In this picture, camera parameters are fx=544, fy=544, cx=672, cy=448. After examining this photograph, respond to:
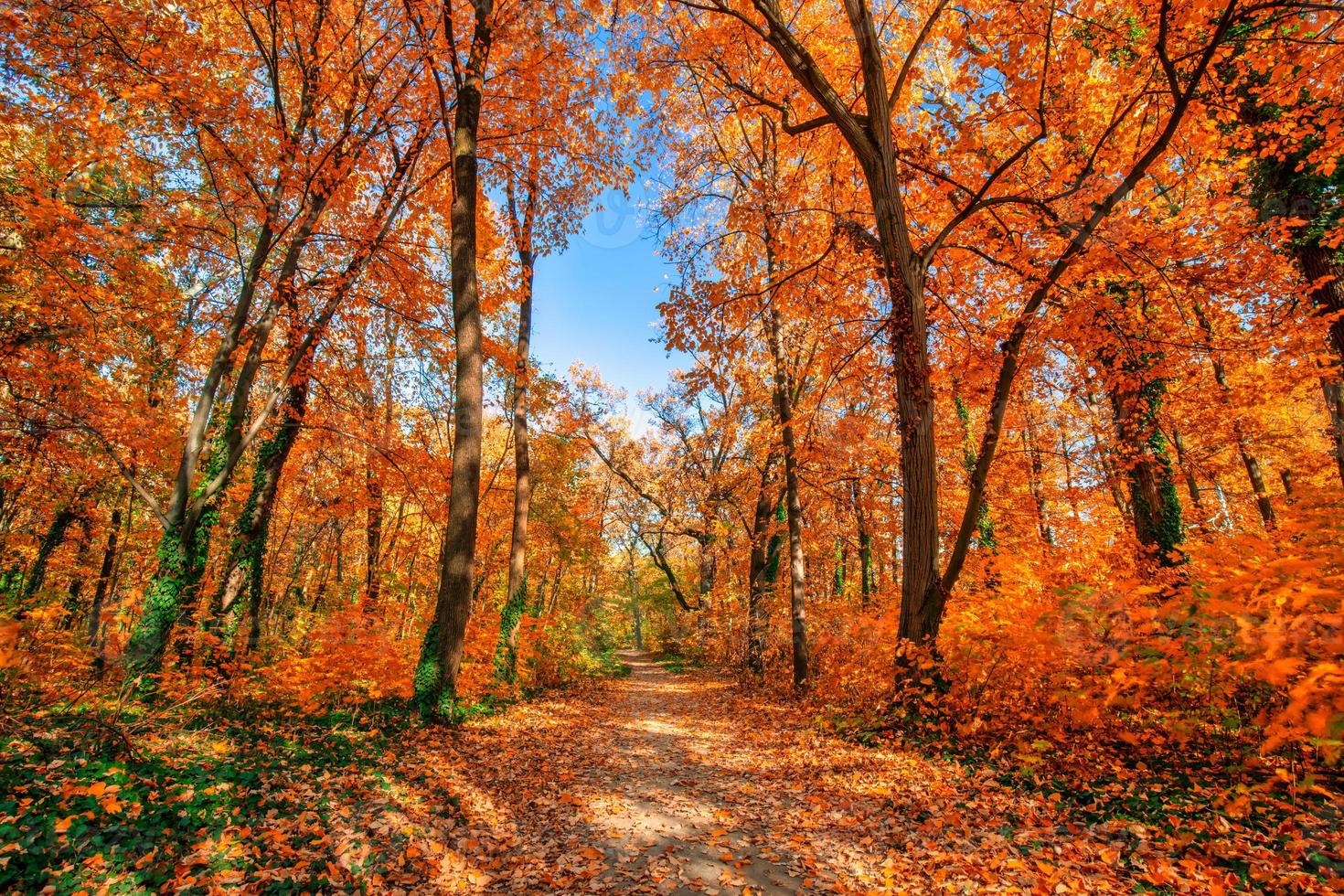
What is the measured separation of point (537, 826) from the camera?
490 centimetres

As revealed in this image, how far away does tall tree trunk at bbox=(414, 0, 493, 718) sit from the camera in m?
8.16

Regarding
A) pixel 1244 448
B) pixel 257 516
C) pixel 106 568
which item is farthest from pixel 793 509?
pixel 106 568

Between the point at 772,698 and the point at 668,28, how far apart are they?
520 inches

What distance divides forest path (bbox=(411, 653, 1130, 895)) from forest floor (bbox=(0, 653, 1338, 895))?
0.02 meters

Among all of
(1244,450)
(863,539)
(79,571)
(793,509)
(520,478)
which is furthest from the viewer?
(863,539)

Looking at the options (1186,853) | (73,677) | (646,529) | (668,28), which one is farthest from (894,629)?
(646,529)

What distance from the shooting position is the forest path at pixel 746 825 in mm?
3629

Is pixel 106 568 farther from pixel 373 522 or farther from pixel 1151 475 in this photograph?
pixel 1151 475

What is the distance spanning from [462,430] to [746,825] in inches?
257

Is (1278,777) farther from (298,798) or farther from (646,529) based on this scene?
(646,529)

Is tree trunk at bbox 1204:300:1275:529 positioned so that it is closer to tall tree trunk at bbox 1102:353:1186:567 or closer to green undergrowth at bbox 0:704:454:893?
tall tree trunk at bbox 1102:353:1186:567

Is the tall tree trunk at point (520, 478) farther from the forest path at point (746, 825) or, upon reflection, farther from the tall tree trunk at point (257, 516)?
the forest path at point (746, 825)

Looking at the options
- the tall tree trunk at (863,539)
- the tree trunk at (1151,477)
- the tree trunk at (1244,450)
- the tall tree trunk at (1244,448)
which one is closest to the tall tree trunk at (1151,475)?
the tree trunk at (1151,477)

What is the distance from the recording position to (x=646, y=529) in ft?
88.3
